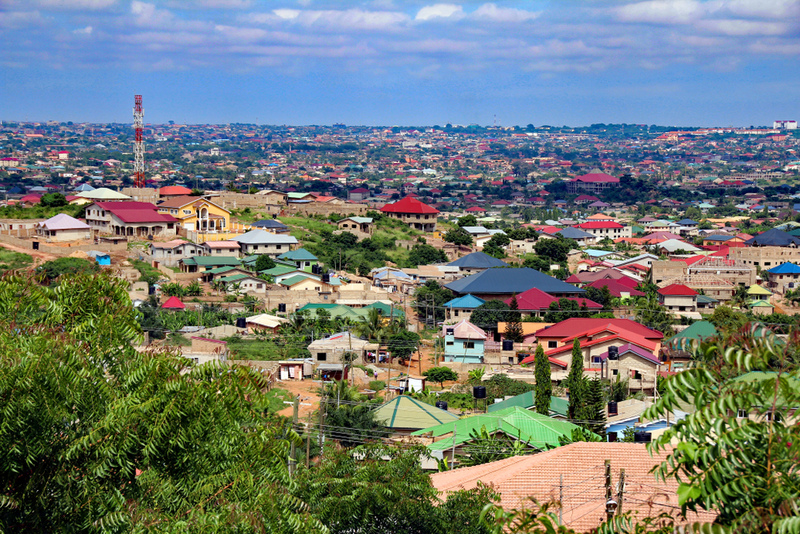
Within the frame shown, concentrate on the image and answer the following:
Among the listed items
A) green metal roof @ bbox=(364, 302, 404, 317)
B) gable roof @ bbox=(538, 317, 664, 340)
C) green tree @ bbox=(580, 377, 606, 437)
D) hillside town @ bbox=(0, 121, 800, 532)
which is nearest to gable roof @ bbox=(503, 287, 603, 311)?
hillside town @ bbox=(0, 121, 800, 532)

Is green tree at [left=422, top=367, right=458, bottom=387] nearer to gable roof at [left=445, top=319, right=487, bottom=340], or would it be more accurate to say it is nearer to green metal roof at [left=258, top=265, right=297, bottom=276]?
gable roof at [left=445, top=319, right=487, bottom=340]

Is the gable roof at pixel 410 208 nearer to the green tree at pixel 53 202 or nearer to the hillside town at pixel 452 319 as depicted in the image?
the hillside town at pixel 452 319

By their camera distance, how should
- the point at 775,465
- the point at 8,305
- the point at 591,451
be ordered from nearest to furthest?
the point at 775,465
the point at 8,305
the point at 591,451

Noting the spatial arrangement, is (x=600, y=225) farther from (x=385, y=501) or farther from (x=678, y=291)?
(x=385, y=501)

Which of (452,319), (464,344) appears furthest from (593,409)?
(452,319)

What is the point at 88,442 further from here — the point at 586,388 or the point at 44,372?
the point at 586,388

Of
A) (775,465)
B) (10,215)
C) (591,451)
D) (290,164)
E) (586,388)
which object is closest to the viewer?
(775,465)

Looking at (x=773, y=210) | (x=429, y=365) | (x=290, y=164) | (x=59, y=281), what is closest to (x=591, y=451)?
(x=59, y=281)
